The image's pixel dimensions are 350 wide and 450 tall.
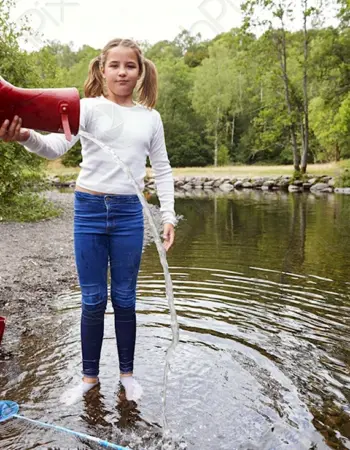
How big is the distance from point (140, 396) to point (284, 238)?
5820 millimetres

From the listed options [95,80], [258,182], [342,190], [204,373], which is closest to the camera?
[95,80]

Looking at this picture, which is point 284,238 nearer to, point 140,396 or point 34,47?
point 140,396

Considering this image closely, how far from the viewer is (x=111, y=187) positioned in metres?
2.35

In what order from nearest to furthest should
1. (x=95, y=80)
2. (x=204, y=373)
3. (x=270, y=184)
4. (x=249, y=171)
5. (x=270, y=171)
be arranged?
1. (x=95, y=80)
2. (x=204, y=373)
3. (x=270, y=184)
4. (x=270, y=171)
5. (x=249, y=171)

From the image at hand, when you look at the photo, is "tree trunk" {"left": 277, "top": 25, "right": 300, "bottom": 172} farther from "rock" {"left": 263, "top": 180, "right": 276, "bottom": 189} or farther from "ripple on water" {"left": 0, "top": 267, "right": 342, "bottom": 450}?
"ripple on water" {"left": 0, "top": 267, "right": 342, "bottom": 450}

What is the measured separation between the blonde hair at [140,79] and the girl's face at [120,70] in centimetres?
4

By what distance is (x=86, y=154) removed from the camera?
236 centimetres

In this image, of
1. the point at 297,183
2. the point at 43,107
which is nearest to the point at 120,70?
the point at 43,107

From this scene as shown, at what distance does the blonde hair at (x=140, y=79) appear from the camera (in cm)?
239

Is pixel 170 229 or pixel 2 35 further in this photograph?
pixel 2 35

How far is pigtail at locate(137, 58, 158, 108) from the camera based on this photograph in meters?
2.48

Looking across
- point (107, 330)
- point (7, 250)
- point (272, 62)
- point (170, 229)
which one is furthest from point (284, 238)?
point (272, 62)

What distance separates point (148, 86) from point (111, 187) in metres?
0.57

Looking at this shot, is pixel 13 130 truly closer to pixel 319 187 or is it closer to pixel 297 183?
pixel 319 187
